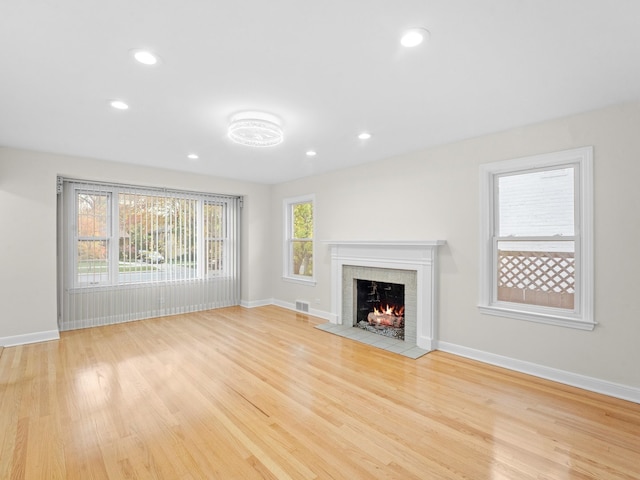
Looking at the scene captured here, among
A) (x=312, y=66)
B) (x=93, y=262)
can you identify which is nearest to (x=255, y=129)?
(x=312, y=66)

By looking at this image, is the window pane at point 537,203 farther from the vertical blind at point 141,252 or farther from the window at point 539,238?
the vertical blind at point 141,252

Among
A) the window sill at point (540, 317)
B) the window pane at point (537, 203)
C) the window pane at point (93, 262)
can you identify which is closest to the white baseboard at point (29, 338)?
the window pane at point (93, 262)

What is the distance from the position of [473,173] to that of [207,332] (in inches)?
165

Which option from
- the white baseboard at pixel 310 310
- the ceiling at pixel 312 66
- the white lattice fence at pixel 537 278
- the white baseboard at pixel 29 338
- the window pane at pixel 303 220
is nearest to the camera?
the ceiling at pixel 312 66

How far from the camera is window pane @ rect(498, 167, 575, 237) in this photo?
3143 mm

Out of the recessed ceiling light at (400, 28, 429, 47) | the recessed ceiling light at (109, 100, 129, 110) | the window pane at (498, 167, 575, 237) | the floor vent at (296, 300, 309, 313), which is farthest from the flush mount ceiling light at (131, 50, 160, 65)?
the floor vent at (296, 300, 309, 313)

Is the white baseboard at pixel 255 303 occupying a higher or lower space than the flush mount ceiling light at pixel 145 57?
lower

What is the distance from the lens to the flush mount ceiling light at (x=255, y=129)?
301cm

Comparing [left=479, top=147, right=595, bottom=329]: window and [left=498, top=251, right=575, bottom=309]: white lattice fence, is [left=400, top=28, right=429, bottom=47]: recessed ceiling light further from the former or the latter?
[left=498, top=251, right=575, bottom=309]: white lattice fence

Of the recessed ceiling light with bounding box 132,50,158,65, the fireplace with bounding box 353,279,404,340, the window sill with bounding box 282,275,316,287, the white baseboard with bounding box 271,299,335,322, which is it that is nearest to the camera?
the recessed ceiling light with bounding box 132,50,158,65

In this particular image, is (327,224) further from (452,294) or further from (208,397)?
(208,397)

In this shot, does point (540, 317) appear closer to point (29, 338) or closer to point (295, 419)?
point (295, 419)

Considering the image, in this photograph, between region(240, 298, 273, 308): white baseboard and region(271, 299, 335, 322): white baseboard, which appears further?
region(240, 298, 273, 308): white baseboard

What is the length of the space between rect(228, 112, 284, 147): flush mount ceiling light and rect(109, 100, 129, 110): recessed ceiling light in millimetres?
911
